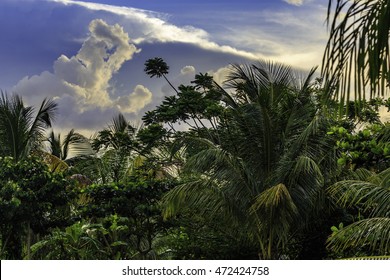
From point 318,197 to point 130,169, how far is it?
207 inches

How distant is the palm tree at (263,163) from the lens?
1059cm

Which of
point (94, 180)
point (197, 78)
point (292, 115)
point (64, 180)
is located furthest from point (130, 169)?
point (292, 115)

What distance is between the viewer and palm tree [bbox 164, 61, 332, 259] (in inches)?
417

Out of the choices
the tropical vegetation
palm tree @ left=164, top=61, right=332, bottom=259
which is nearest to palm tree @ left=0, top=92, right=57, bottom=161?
the tropical vegetation

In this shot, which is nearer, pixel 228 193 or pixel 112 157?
pixel 228 193

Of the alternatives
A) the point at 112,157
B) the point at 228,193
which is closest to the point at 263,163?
the point at 228,193

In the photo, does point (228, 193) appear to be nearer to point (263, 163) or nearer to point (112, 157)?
point (263, 163)

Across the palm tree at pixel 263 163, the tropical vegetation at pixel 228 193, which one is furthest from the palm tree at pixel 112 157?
the palm tree at pixel 263 163

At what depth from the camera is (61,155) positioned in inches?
877

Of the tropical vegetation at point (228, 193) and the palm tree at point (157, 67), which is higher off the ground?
the palm tree at point (157, 67)

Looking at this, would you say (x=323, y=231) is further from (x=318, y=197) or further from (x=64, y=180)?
(x=64, y=180)

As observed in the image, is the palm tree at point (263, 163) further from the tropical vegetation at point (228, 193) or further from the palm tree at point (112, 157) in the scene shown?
the palm tree at point (112, 157)

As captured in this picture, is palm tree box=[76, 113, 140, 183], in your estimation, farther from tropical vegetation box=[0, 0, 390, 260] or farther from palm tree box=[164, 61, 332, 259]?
palm tree box=[164, 61, 332, 259]

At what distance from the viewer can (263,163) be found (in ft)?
36.7
